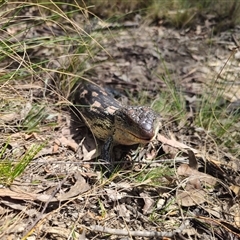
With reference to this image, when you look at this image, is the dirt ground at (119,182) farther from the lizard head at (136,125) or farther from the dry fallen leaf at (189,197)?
the lizard head at (136,125)

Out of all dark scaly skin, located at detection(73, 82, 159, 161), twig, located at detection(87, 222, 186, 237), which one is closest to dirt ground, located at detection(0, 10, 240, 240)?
twig, located at detection(87, 222, 186, 237)

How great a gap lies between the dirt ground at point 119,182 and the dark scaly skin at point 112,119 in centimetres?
15

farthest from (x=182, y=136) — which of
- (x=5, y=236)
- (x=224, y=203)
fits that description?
(x=5, y=236)

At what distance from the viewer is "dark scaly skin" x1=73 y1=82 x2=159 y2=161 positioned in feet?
10.5

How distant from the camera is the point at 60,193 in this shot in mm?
2867

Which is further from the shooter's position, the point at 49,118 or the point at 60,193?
the point at 49,118

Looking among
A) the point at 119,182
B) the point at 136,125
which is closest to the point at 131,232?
the point at 119,182

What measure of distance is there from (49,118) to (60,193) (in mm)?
1078

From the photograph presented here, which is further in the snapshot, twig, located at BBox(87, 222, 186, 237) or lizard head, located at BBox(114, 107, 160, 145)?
lizard head, located at BBox(114, 107, 160, 145)

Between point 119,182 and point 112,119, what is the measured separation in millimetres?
796

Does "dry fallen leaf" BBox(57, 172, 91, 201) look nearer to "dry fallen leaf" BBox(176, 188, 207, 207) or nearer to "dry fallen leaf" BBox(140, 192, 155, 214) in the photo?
"dry fallen leaf" BBox(140, 192, 155, 214)

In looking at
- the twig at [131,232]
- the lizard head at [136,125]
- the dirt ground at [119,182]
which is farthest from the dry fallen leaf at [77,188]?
the lizard head at [136,125]

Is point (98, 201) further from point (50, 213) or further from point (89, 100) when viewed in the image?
point (89, 100)

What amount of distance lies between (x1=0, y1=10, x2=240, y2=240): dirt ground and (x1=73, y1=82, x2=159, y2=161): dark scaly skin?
148 millimetres
